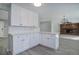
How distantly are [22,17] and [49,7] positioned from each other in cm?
48

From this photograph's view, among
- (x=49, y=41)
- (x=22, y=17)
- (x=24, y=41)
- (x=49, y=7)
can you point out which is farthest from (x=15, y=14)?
(x=49, y=41)

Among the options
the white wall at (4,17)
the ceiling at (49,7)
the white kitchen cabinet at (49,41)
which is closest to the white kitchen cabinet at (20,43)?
the white wall at (4,17)

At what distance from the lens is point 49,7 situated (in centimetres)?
167

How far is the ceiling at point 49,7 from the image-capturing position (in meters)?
1.64

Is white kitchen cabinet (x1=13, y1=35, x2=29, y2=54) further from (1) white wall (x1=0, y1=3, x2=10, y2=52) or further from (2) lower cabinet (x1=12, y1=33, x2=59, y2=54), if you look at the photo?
(1) white wall (x1=0, y1=3, x2=10, y2=52)

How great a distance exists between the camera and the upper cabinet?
1.61 metres

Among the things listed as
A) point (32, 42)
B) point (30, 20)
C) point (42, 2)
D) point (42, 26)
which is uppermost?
point (42, 2)

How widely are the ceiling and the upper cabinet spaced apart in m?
0.07

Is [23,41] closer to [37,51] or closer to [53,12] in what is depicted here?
[37,51]

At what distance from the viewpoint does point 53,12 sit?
5.56 feet
